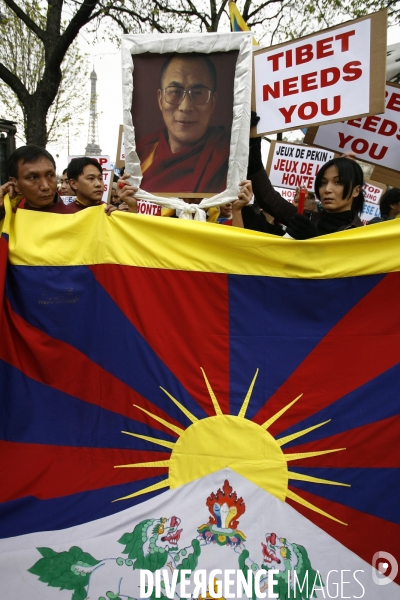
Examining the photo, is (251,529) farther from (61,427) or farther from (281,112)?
(281,112)

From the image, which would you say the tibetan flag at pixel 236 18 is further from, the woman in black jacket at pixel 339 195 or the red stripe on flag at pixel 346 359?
the red stripe on flag at pixel 346 359

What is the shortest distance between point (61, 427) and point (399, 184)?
2112 millimetres

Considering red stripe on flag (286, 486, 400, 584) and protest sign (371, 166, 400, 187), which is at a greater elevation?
protest sign (371, 166, 400, 187)

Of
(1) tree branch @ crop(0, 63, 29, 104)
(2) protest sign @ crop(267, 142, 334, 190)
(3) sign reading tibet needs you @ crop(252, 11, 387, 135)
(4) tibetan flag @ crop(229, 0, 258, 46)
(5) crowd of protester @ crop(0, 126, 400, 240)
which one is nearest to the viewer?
(3) sign reading tibet needs you @ crop(252, 11, 387, 135)

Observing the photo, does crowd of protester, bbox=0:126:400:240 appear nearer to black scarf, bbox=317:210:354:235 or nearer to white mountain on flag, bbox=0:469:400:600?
black scarf, bbox=317:210:354:235

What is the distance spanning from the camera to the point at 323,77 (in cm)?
251

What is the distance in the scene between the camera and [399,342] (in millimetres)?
2186

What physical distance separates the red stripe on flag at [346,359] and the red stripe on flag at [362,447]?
0.44 ft

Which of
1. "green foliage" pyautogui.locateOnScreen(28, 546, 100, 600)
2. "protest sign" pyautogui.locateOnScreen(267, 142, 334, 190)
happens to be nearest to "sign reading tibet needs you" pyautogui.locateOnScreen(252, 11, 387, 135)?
"green foliage" pyautogui.locateOnScreen(28, 546, 100, 600)

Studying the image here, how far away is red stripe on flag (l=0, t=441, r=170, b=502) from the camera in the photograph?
222 cm

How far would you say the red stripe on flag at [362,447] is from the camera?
2.12m

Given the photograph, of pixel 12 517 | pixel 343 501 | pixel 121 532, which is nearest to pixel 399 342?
pixel 343 501

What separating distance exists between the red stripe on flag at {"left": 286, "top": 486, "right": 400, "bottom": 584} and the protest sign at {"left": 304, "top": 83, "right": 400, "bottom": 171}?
184cm

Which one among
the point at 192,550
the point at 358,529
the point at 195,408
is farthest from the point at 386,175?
the point at 192,550
